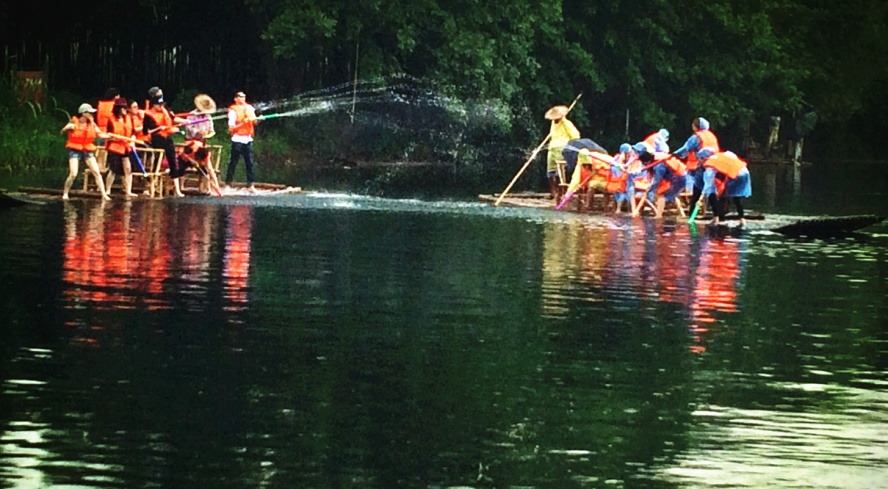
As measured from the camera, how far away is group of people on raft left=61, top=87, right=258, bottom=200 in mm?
→ 33219

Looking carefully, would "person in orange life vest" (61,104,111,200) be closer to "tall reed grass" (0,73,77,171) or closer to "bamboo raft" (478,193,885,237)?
"bamboo raft" (478,193,885,237)

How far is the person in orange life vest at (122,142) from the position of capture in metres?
34.0

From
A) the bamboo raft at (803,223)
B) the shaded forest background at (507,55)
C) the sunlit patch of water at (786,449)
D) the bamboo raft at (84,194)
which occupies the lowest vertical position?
the sunlit patch of water at (786,449)

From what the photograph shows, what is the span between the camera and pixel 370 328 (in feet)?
56.5

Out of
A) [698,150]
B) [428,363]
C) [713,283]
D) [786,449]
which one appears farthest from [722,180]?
[786,449]

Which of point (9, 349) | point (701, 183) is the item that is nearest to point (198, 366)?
point (9, 349)

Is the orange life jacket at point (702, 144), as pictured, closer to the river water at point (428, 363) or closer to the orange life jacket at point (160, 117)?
the river water at point (428, 363)

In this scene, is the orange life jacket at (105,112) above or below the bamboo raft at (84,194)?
above

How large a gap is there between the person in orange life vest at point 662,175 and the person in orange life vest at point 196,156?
733 centimetres

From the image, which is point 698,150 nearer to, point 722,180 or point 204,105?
Answer: point 722,180

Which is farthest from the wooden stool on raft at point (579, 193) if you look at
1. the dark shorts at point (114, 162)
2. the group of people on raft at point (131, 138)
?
the dark shorts at point (114, 162)

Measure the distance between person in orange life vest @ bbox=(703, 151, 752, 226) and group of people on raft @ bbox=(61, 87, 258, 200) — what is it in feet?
28.3

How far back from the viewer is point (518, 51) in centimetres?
6047

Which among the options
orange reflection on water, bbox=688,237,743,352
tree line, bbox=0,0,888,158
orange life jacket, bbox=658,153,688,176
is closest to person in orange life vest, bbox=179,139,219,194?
orange life jacket, bbox=658,153,688,176
